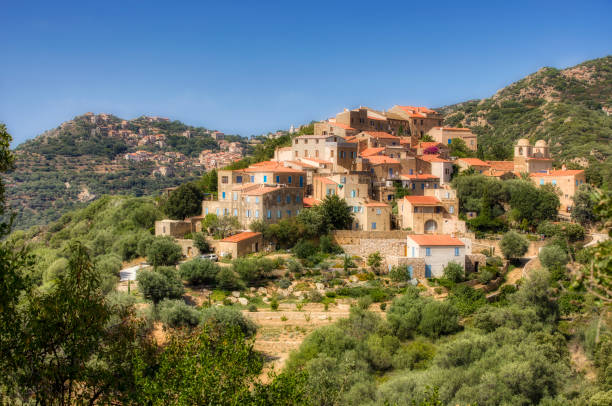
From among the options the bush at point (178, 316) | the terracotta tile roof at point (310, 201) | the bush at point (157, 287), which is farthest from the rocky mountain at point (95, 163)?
the bush at point (178, 316)

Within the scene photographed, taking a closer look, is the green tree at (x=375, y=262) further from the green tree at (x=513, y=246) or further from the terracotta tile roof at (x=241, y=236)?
the green tree at (x=513, y=246)

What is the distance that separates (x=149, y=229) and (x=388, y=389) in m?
29.3

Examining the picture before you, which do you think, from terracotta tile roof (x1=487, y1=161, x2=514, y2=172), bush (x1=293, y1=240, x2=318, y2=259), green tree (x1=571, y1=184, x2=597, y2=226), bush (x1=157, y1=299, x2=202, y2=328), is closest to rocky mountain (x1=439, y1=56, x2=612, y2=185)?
terracotta tile roof (x1=487, y1=161, x2=514, y2=172)

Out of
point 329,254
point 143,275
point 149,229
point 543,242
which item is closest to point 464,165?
point 543,242

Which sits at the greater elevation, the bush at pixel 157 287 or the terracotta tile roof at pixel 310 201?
the terracotta tile roof at pixel 310 201

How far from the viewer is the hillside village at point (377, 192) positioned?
3562 centimetres

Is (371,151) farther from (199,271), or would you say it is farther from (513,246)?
(199,271)

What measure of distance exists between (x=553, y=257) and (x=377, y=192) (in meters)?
14.9

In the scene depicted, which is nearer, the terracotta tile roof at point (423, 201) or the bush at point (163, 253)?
the bush at point (163, 253)

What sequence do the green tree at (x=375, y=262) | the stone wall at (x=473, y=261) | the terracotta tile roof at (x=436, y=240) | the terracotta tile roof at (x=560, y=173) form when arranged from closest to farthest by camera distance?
1. the terracotta tile roof at (x=436, y=240)
2. the stone wall at (x=473, y=261)
3. the green tree at (x=375, y=262)
4. the terracotta tile roof at (x=560, y=173)

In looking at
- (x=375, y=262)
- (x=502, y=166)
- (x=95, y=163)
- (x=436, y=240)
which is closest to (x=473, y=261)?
(x=436, y=240)

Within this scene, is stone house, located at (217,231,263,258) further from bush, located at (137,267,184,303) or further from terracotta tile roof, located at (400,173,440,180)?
terracotta tile roof, located at (400,173,440,180)

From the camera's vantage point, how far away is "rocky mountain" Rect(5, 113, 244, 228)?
321 ft

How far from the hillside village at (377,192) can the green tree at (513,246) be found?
188 centimetres
